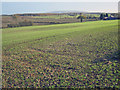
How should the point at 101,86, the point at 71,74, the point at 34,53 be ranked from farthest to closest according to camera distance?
1. the point at 34,53
2. the point at 71,74
3. the point at 101,86

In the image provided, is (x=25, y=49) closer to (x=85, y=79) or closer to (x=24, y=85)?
(x=24, y=85)

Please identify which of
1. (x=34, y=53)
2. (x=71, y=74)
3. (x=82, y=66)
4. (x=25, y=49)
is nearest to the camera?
(x=71, y=74)

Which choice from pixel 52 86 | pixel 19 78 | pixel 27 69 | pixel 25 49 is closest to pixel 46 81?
pixel 52 86

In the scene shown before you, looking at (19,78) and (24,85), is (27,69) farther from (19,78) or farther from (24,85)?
(24,85)

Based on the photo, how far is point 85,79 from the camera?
32.9 feet

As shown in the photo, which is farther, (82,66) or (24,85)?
(82,66)

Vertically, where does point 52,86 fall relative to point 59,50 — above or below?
below

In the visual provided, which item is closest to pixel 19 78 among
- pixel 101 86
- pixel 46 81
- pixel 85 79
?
pixel 46 81

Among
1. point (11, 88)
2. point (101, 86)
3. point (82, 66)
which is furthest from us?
point (82, 66)

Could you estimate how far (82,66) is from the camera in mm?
12211

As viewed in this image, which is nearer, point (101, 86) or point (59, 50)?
point (101, 86)

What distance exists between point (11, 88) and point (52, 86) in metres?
2.58

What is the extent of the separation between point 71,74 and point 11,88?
404 cm

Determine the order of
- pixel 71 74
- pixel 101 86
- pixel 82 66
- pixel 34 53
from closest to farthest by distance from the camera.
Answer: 1. pixel 101 86
2. pixel 71 74
3. pixel 82 66
4. pixel 34 53
